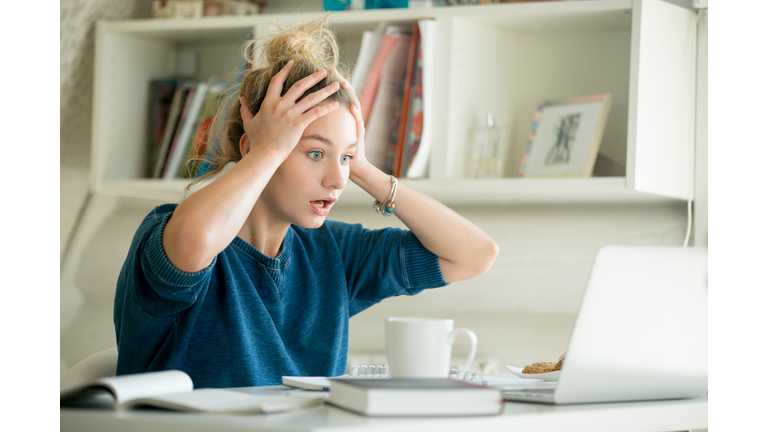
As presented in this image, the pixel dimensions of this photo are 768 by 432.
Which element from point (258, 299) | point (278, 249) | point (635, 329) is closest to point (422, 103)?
point (278, 249)

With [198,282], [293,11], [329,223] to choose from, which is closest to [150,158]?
[293,11]

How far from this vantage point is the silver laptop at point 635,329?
738mm

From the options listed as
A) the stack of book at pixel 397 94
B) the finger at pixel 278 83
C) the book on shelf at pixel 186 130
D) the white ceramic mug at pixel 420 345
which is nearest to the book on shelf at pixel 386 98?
the stack of book at pixel 397 94

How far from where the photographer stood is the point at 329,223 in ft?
4.85

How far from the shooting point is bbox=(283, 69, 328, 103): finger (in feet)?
3.78

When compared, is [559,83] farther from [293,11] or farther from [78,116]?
[78,116]

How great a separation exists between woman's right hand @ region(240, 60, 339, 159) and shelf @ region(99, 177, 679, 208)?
0.74 m

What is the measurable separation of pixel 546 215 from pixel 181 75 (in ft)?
4.13

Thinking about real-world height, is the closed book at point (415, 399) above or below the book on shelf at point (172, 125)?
below

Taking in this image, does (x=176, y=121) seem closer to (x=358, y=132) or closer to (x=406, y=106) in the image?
(x=406, y=106)

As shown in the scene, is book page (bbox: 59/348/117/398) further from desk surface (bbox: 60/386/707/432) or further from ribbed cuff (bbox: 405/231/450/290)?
ribbed cuff (bbox: 405/231/450/290)

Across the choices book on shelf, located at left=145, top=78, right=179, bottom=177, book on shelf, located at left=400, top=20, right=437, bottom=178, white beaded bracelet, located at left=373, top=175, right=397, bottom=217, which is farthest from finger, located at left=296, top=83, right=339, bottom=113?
book on shelf, located at left=145, top=78, right=179, bottom=177

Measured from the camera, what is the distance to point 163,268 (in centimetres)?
Answer: 95

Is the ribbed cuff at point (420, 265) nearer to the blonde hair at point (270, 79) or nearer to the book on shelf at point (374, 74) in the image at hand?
the blonde hair at point (270, 79)
